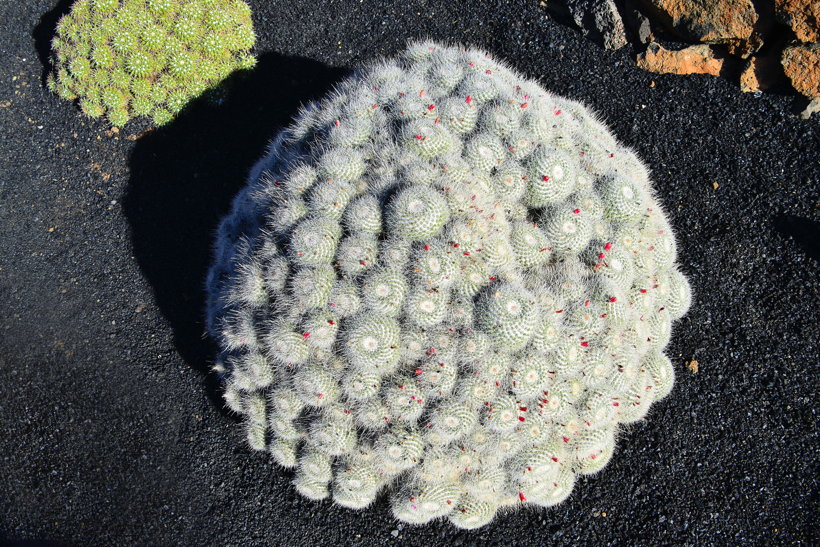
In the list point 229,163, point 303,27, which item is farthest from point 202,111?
point 303,27

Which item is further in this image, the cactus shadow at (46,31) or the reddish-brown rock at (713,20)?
the cactus shadow at (46,31)

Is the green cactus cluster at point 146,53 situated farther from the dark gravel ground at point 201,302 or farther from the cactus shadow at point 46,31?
the cactus shadow at point 46,31

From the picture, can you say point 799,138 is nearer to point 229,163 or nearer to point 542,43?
point 542,43

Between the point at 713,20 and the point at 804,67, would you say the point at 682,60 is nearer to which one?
the point at 713,20

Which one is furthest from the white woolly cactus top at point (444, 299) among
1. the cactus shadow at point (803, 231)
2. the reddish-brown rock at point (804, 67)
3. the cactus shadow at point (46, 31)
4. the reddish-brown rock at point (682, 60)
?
the cactus shadow at point (46, 31)

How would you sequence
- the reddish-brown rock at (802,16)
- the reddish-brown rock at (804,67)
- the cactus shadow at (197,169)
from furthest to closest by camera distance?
the cactus shadow at (197,169) < the reddish-brown rock at (804,67) < the reddish-brown rock at (802,16)

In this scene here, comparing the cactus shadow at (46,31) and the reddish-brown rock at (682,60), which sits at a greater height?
the reddish-brown rock at (682,60)
